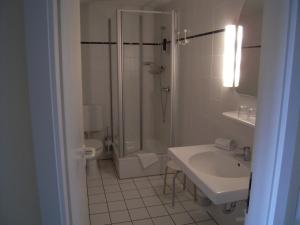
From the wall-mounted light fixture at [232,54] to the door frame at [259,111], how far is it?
1176 millimetres

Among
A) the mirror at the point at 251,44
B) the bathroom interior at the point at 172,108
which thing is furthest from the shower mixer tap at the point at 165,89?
the mirror at the point at 251,44

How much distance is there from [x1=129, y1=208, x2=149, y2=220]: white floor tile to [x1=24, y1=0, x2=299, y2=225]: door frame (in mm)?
1656

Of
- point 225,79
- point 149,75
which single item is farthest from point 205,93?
point 149,75

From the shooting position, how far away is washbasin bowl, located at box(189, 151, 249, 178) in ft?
6.14

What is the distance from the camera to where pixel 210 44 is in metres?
2.40

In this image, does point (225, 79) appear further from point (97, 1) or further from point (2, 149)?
point (97, 1)

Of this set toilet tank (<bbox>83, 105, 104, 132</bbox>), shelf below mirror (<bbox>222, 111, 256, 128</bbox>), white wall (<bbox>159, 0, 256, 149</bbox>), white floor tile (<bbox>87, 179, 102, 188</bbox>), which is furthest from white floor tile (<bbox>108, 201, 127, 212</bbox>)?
shelf below mirror (<bbox>222, 111, 256, 128</bbox>)

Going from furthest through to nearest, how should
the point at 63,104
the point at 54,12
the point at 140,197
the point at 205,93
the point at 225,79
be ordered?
the point at 140,197 < the point at 205,93 < the point at 225,79 < the point at 63,104 < the point at 54,12

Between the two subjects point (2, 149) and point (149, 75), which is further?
point (149, 75)

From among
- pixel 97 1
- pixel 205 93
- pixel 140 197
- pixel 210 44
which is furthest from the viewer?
pixel 97 1

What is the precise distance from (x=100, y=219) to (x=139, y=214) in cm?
39

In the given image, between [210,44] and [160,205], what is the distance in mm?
1746

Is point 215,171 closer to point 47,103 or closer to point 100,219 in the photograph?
point 100,219

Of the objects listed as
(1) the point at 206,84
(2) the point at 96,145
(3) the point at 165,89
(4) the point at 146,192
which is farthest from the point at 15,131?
(3) the point at 165,89
